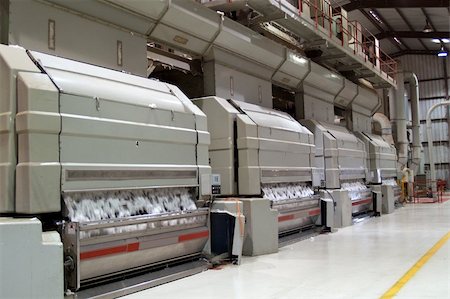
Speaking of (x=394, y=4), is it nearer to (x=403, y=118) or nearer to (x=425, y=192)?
(x=403, y=118)

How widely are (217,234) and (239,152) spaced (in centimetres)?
144

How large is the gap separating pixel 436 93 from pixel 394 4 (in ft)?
39.6

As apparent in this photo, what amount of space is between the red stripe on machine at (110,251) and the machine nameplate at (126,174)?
2.27 ft

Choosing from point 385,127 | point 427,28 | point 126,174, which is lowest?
point 126,174

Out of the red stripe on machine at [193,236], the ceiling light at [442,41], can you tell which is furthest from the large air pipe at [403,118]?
the red stripe on machine at [193,236]

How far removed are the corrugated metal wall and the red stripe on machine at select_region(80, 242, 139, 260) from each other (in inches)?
941

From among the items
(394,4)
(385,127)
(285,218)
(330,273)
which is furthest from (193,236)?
(394,4)

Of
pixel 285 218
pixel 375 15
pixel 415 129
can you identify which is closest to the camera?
pixel 285 218

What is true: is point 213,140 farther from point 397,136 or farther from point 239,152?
point 397,136

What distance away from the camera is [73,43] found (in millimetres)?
5102

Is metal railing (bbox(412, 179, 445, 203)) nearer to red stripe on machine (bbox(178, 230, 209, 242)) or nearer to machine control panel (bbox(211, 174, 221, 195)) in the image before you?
machine control panel (bbox(211, 174, 221, 195))

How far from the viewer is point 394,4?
50.5ft

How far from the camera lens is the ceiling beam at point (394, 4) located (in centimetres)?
1489

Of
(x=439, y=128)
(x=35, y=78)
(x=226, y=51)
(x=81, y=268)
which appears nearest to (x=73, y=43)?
(x=35, y=78)
